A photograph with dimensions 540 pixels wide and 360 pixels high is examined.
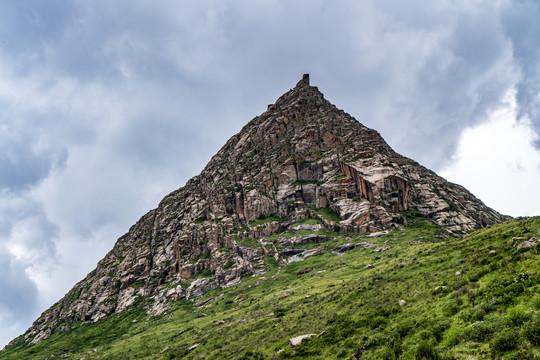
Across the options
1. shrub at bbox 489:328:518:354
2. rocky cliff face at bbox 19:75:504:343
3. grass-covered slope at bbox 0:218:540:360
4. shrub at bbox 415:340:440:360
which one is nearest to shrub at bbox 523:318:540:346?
grass-covered slope at bbox 0:218:540:360

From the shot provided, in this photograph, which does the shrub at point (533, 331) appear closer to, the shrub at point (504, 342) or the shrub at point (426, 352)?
the shrub at point (504, 342)

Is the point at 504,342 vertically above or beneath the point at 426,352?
above

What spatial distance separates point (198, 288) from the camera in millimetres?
142250

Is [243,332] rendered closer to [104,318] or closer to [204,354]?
[204,354]

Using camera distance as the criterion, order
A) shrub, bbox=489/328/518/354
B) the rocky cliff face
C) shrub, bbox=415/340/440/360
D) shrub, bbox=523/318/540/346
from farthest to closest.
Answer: the rocky cliff face, shrub, bbox=415/340/440/360, shrub, bbox=489/328/518/354, shrub, bbox=523/318/540/346

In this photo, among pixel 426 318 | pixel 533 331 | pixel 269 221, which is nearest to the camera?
pixel 533 331

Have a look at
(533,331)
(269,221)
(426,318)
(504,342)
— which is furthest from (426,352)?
(269,221)

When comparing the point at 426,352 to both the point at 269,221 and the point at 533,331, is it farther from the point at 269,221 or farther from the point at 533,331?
the point at 269,221

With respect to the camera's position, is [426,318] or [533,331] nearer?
[533,331]

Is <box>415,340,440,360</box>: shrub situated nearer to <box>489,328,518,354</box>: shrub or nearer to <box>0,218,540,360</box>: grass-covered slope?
<box>0,218,540,360</box>: grass-covered slope

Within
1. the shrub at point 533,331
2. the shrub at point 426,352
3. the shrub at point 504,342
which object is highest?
the shrub at point 533,331

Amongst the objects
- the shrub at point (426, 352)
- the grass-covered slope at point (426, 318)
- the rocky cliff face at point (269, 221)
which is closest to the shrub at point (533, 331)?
the grass-covered slope at point (426, 318)

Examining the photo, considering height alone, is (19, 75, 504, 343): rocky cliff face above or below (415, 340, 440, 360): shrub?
above

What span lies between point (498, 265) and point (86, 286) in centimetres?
24761
